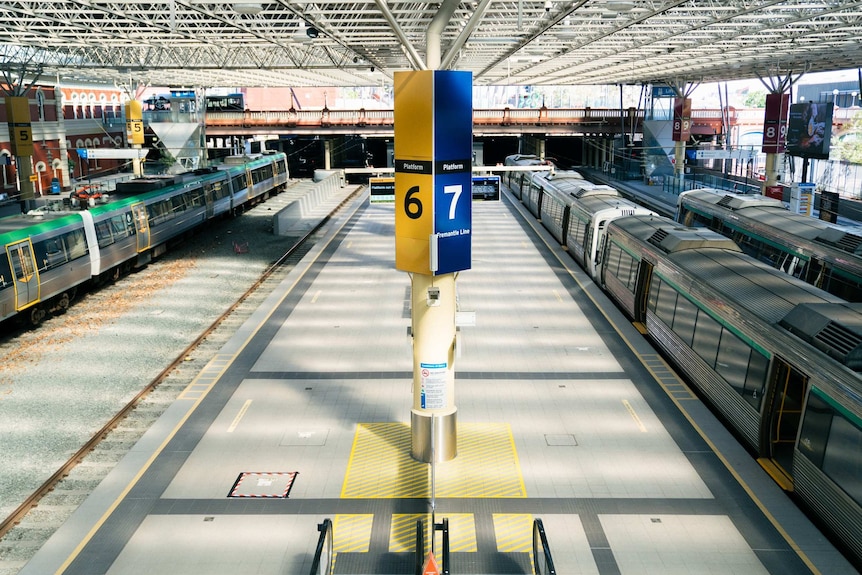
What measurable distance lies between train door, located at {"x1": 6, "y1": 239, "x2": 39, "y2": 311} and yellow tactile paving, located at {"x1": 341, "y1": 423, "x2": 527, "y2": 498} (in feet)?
37.5

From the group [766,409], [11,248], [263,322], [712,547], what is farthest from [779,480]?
[11,248]

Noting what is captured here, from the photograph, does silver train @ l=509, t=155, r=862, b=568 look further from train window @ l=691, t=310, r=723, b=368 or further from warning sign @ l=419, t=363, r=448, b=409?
warning sign @ l=419, t=363, r=448, b=409

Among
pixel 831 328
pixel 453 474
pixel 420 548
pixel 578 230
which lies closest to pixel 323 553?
pixel 420 548

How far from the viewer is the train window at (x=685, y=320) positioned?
15.9m

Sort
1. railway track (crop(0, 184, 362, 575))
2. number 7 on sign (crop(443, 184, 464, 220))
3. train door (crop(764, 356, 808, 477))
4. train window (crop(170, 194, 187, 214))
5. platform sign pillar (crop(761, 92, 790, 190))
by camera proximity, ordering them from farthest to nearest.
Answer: platform sign pillar (crop(761, 92, 790, 190)), train window (crop(170, 194, 187, 214)), number 7 on sign (crop(443, 184, 464, 220)), train door (crop(764, 356, 808, 477)), railway track (crop(0, 184, 362, 575))

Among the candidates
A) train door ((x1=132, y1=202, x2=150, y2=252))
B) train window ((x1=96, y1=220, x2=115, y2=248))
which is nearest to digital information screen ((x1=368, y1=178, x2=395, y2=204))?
train door ((x1=132, y1=202, x2=150, y2=252))

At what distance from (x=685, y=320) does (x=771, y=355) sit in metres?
4.27

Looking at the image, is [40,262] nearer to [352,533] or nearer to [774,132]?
[352,533]

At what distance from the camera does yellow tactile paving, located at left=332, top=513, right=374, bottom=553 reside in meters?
10.5

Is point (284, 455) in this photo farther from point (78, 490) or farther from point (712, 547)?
point (712, 547)

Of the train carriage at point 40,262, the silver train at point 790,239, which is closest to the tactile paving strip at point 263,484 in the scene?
the train carriage at point 40,262

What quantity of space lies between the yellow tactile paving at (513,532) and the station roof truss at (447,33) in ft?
40.7

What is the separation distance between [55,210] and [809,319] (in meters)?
22.8

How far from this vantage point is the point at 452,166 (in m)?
12.0
